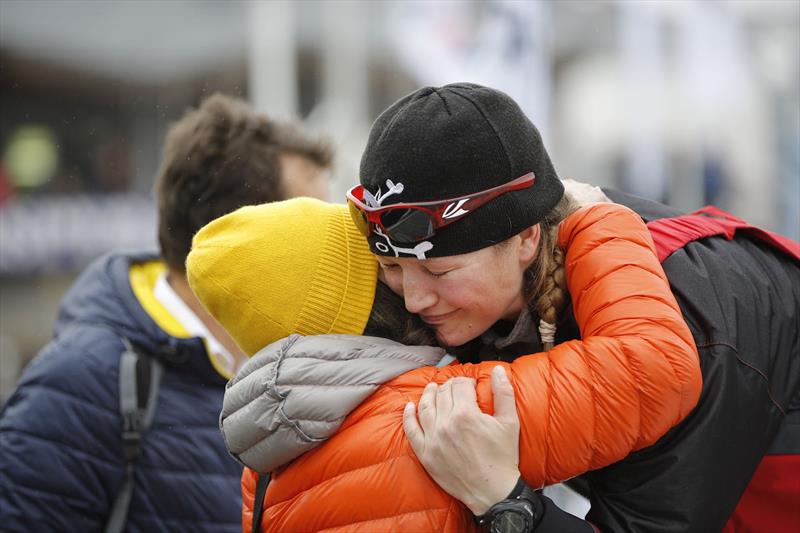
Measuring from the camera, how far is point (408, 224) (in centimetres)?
178

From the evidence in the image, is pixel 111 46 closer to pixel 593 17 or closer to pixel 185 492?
pixel 593 17

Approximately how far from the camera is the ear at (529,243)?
6.22 feet

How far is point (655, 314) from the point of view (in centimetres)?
165

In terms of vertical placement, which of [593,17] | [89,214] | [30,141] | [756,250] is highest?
[593,17]

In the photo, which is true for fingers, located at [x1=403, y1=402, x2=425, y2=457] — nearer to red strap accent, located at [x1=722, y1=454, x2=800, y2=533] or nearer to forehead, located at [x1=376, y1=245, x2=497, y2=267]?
forehead, located at [x1=376, y1=245, x2=497, y2=267]

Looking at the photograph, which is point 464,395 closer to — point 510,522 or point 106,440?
point 510,522

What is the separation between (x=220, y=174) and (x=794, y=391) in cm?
182

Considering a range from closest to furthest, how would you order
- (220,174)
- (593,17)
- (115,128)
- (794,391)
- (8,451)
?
(794,391), (8,451), (220,174), (115,128), (593,17)

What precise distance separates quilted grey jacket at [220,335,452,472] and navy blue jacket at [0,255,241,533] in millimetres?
854

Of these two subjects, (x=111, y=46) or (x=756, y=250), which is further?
(x=111, y=46)

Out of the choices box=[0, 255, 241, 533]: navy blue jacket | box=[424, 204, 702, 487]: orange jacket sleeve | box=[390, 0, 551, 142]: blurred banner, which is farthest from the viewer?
box=[390, 0, 551, 142]: blurred banner

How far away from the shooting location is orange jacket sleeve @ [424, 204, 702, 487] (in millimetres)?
1601

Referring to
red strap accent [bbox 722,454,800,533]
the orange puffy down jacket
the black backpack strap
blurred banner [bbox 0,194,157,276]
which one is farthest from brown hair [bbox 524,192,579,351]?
blurred banner [bbox 0,194,157,276]

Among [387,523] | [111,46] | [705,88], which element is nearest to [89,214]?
[111,46]
